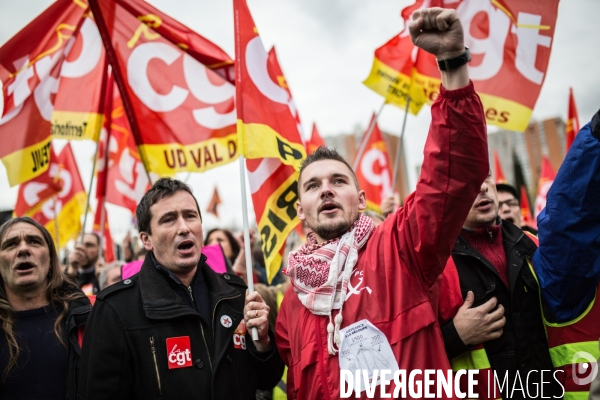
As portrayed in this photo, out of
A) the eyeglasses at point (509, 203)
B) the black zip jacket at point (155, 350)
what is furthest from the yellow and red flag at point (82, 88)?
the eyeglasses at point (509, 203)

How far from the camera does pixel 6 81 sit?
442 cm

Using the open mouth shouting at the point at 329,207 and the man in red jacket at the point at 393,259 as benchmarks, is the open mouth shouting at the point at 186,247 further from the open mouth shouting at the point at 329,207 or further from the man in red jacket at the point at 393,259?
the open mouth shouting at the point at 329,207

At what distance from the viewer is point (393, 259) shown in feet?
6.89

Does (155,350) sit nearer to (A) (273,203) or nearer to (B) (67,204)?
(A) (273,203)

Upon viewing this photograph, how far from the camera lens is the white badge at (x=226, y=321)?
2.55 m

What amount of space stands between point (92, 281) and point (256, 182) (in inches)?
132

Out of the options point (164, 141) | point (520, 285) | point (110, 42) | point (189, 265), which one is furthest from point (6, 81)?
point (520, 285)

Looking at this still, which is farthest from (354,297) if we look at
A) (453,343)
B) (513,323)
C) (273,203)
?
(273,203)

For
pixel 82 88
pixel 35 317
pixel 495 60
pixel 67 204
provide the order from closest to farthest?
pixel 35 317 < pixel 495 60 < pixel 82 88 < pixel 67 204

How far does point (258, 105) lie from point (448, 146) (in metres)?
1.79

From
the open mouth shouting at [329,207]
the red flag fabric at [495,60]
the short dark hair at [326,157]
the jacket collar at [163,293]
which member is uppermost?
the red flag fabric at [495,60]

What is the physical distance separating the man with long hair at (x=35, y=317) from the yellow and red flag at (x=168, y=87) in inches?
55.2

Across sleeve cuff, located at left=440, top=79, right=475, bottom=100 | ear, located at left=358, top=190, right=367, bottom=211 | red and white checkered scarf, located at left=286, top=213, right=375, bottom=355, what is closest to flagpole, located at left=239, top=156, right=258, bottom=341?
red and white checkered scarf, located at left=286, top=213, right=375, bottom=355

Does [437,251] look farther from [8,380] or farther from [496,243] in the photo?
[8,380]
